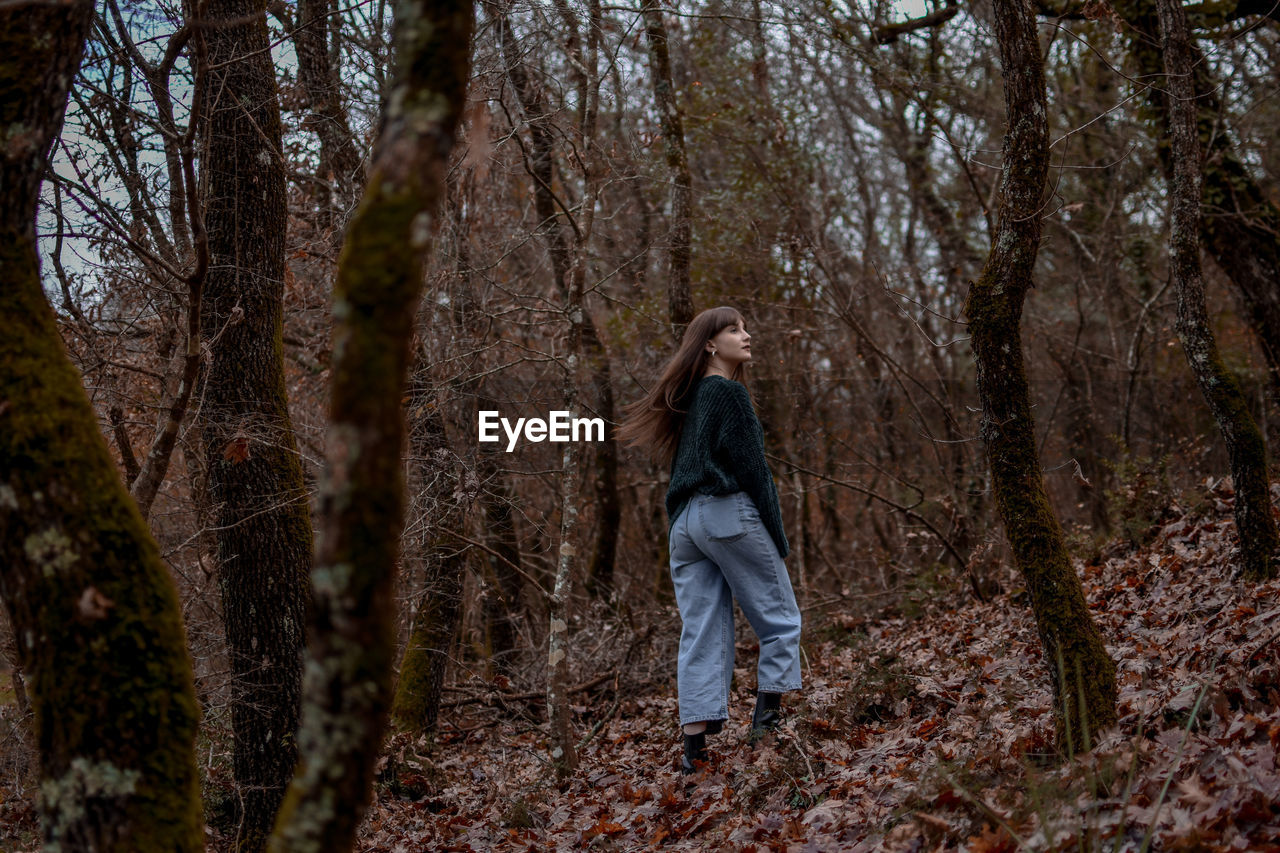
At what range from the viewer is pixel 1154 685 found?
4.15 m

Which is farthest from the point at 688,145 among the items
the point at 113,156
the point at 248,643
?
the point at 248,643

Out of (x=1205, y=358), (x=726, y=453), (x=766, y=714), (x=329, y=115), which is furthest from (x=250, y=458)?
(x=1205, y=358)

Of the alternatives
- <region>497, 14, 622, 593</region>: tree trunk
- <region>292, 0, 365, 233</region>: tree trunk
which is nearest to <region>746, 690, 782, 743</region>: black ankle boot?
<region>292, 0, 365, 233</region>: tree trunk

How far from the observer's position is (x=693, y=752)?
504 cm

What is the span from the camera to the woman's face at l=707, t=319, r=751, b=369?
528 cm

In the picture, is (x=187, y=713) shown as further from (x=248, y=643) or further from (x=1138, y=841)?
(x=248, y=643)

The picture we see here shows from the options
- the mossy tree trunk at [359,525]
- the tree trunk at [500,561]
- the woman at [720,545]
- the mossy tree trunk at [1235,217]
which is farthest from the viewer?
the tree trunk at [500,561]

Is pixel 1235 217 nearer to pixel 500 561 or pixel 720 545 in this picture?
pixel 720 545

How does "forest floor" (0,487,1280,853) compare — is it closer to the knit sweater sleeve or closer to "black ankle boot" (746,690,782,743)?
"black ankle boot" (746,690,782,743)

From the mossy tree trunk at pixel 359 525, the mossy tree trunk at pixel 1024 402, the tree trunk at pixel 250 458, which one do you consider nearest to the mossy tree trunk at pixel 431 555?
the tree trunk at pixel 250 458

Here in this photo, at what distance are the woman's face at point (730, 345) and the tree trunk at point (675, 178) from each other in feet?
7.91

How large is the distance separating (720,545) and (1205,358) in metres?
2.76

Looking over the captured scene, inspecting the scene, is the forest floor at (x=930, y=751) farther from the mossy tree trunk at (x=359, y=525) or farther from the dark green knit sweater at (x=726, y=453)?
the mossy tree trunk at (x=359, y=525)

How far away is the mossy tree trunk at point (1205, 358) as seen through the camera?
4973 millimetres
